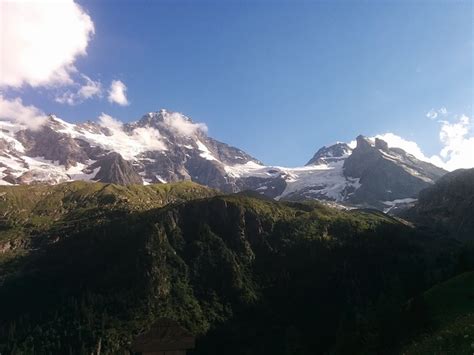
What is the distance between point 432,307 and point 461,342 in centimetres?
3208

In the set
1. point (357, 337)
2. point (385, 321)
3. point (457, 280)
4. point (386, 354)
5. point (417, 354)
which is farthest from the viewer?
point (457, 280)

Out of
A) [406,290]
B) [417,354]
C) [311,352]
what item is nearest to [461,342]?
[417,354]

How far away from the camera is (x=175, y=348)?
13.6 meters

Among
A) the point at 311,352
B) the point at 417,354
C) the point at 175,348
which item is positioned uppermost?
the point at 175,348

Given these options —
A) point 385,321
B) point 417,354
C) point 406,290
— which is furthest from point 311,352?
point 417,354

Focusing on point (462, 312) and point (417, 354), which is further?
point (462, 312)

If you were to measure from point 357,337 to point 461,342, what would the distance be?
90.7 feet

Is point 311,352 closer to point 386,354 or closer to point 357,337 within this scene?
point 357,337

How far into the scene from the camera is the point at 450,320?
154 feet

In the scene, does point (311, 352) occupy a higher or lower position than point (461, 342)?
lower

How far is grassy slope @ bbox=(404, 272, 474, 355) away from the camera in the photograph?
29656mm

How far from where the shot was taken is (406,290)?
119750 mm

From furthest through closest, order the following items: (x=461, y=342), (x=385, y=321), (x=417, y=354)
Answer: (x=385, y=321) → (x=417, y=354) → (x=461, y=342)

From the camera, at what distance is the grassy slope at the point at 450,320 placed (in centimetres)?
2966
